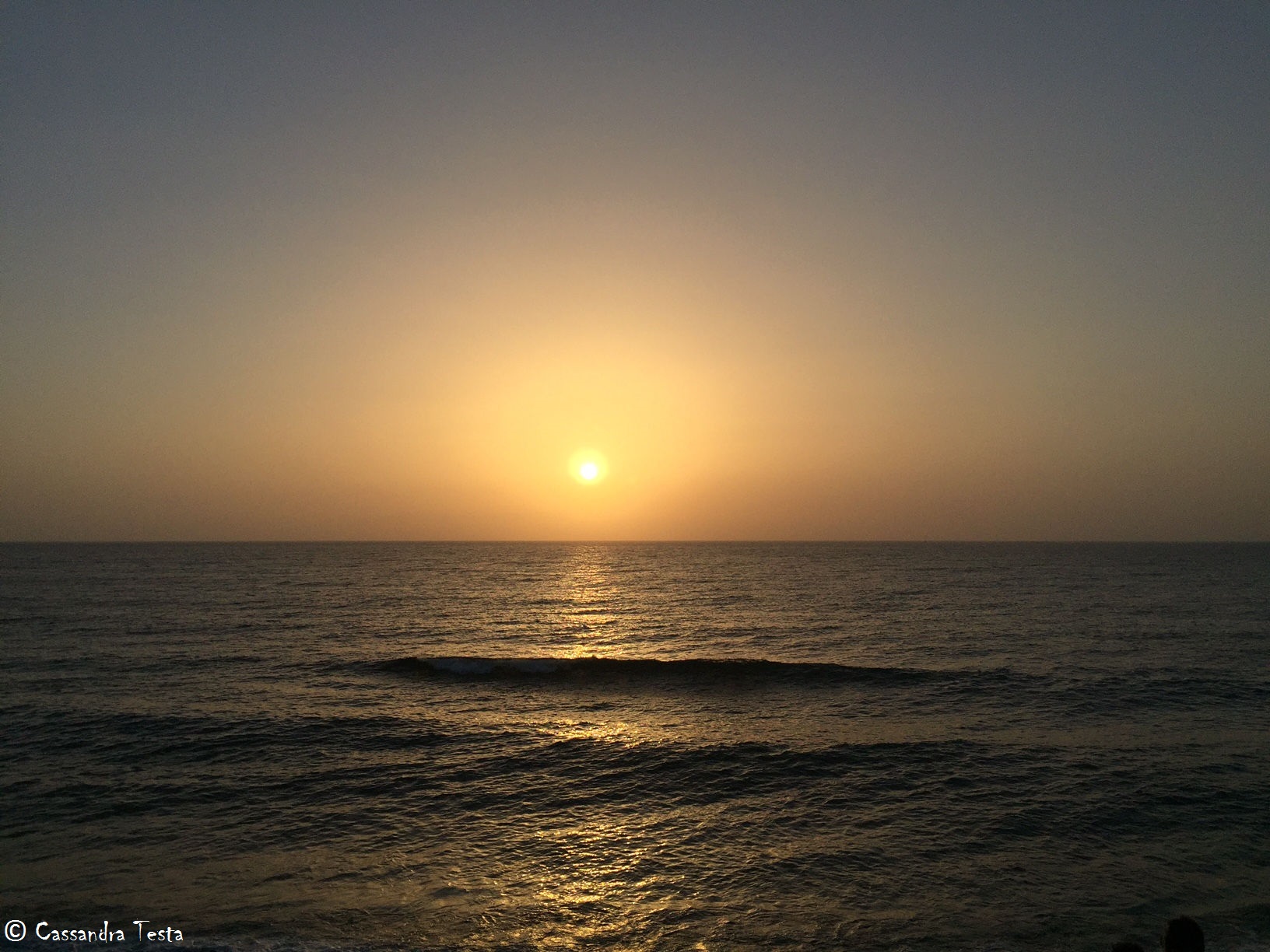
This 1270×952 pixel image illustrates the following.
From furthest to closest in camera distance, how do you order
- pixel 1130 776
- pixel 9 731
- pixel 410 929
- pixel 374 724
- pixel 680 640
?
1. pixel 680 640
2. pixel 374 724
3. pixel 9 731
4. pixel 1130 776
5. pixel 410 929

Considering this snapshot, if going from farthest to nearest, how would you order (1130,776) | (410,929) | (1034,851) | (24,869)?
(1130,776)
(1034,851)
(24,869)
(410,929)

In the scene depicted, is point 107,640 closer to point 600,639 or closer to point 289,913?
point 600,639

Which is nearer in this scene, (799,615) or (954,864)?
(954,864)

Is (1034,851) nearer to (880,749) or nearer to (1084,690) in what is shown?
(880,749)

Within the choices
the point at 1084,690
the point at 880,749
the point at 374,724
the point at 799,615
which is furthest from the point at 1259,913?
the point at 799,615

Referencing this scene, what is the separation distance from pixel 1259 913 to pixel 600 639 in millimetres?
39789

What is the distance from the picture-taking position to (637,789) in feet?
66.0

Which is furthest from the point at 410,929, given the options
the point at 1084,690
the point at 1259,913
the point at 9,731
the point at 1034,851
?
the point at 1084,690

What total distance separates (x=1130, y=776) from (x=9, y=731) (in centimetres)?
3371

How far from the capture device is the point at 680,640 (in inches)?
1935

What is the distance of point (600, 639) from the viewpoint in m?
50.8

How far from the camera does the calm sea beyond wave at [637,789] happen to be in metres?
13.3

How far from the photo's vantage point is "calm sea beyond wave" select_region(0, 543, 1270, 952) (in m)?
13.3

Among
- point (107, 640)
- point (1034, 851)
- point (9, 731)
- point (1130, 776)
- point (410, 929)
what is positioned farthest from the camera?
point (107, 640)
